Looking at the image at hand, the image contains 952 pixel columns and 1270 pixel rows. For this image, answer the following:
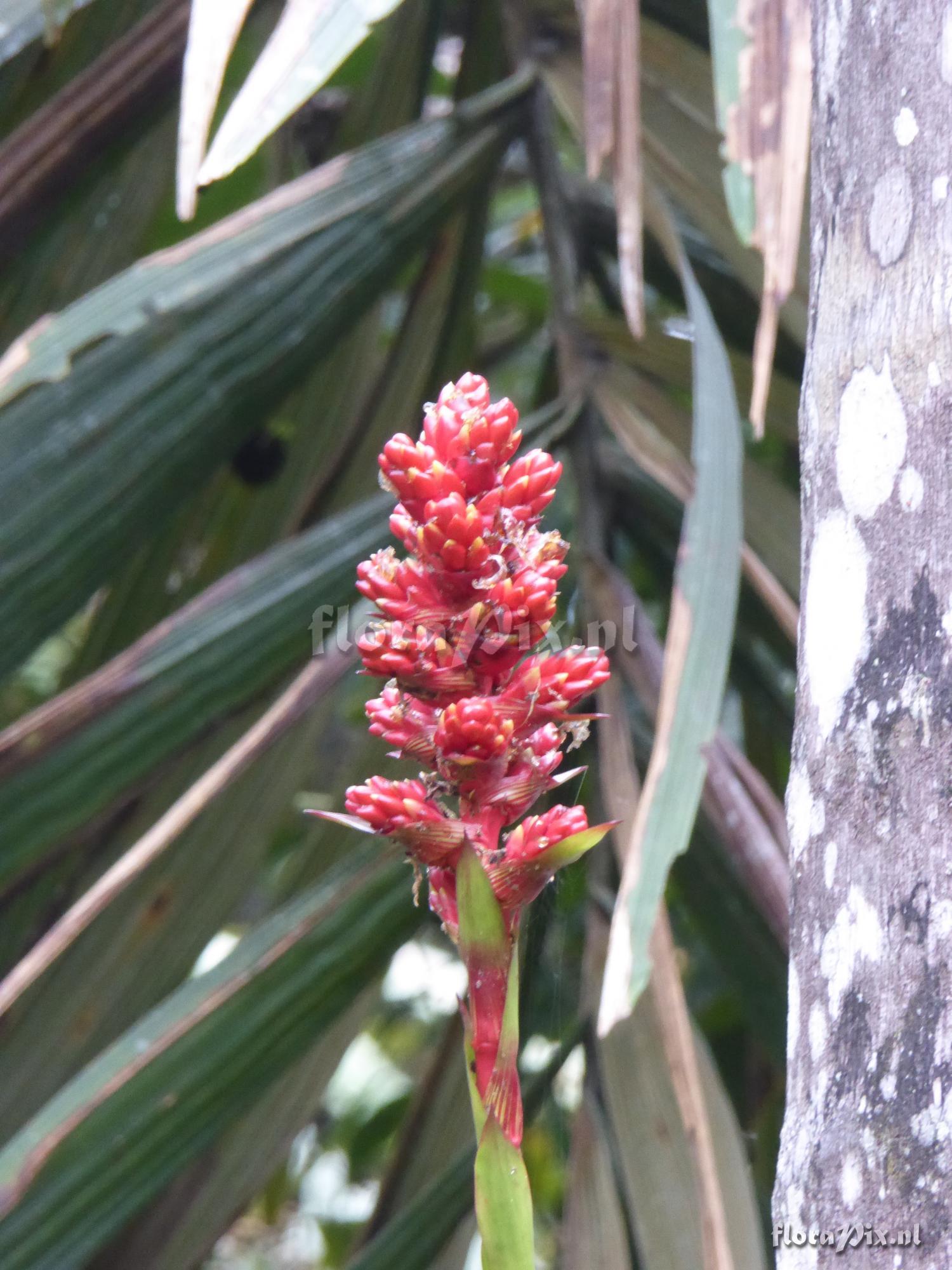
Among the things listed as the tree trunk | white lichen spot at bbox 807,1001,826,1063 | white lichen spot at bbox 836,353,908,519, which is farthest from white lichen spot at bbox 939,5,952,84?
white lichen spot at bbox 807,1001,826,1063

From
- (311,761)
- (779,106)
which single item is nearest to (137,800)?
(311,761)

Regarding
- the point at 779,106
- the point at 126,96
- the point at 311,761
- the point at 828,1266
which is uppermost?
the point at 126,96

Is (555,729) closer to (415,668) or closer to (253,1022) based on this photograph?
(415,668)

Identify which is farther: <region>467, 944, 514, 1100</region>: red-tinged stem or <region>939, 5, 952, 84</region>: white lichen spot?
<region>939, 5, 952, 84</region>: white lichen spot

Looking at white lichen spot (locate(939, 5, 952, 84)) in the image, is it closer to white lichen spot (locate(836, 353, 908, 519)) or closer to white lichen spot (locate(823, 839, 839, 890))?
white lichen spot (locate(836, 353, 908, 519))

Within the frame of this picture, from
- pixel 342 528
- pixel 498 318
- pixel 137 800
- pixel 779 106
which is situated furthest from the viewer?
pixel 498 318

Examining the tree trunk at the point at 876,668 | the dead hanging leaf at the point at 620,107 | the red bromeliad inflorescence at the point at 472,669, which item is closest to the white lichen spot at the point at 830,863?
the tree trunk at the point at 876,668

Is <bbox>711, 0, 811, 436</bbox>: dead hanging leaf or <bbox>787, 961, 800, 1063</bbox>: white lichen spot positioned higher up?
<bbox>711, 0, 811, 436</bbox>: dead hanging leaf

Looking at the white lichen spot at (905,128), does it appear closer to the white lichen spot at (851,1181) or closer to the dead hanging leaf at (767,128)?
the dead hanging leaf at (767,128)
